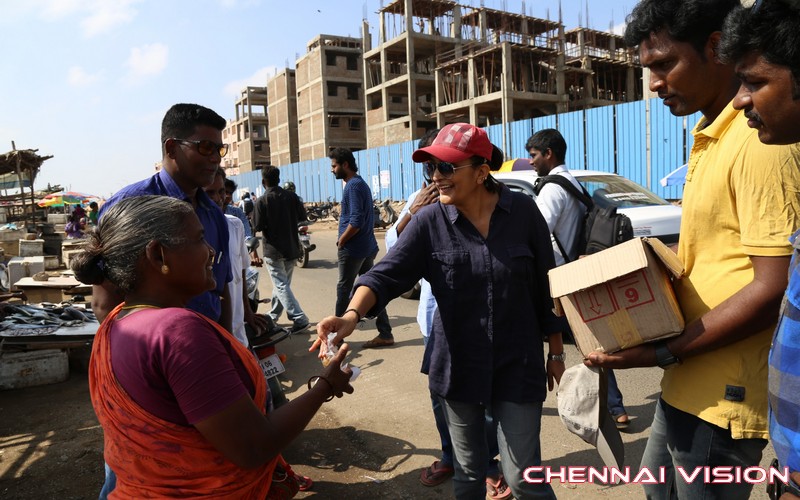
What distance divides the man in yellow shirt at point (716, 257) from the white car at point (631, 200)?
4.06m

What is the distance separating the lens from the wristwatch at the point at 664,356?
1.76 meters

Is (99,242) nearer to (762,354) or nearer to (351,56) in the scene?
(762,354)

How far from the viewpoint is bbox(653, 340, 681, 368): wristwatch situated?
1761 millimetres

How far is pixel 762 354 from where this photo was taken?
1672 mm

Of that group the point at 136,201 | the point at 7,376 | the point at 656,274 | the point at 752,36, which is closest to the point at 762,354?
the point at 656,274

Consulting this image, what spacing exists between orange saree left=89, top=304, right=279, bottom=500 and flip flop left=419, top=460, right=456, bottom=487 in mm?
1984

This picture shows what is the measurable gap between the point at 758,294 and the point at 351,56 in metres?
51.7

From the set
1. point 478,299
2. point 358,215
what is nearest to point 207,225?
point 478,299

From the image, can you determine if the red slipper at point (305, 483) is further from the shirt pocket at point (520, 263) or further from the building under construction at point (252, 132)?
the building under construction at point (252, 132)

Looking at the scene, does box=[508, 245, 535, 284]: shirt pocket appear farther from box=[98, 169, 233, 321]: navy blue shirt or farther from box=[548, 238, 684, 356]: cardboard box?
box=[98, 169, 233, 321]: navy blue shirt

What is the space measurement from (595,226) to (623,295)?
197 cm

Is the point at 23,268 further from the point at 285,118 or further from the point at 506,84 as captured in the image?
the point at 285,118

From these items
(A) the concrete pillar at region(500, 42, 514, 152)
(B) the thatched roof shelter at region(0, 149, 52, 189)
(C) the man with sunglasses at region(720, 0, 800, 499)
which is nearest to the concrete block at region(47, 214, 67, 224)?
(B) the thatched roof shelter at region(0, 149, 52, 189)

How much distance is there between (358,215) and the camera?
606 cm
